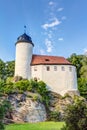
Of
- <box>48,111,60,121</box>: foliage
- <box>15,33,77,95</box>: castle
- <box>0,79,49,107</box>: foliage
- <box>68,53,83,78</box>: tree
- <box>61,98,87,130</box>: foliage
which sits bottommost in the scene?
<box>48,111,60,121</box>: foliage

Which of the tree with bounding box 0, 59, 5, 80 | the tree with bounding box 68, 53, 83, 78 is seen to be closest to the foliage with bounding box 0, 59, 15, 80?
the tree with bounding box 0, 59, 5, 80

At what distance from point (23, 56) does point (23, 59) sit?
0.63m

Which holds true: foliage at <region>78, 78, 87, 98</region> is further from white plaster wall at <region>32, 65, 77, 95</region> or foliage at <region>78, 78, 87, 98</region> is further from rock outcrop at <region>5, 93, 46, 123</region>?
rock outcrop at <region>5, 93, 46, 123</region>

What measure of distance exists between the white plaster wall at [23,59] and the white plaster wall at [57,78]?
168cm

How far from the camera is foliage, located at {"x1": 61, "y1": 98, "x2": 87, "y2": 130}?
22.3 meters

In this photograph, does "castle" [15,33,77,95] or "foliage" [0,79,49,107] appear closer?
"foliage" [0,79,49,107]

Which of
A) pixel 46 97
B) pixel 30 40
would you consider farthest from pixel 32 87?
pixel 30 40

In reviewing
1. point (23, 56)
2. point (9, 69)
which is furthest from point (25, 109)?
point (9, 69)

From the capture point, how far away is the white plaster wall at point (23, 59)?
56000 mm

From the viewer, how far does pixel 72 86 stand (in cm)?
5584

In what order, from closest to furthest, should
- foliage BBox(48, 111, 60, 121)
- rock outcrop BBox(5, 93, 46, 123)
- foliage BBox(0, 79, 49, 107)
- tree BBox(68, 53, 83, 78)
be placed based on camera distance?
rock outcrop BBox(5, 93, 46, 123) → foliage BBox(48, 111, 60, 121) → foliage BBox(0, 79, 49, 107) → tree BBox(68, 53, 83, 78)

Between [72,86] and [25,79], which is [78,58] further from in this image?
[25,79]

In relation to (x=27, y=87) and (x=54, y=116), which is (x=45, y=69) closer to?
(x=27, y=87)

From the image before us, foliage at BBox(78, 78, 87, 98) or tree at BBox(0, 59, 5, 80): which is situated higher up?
tree at BBox(0, 59, 5, 80)
